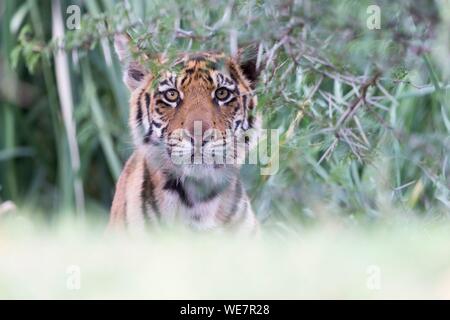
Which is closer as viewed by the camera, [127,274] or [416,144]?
[127,274]

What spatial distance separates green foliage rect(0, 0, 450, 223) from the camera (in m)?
3.10

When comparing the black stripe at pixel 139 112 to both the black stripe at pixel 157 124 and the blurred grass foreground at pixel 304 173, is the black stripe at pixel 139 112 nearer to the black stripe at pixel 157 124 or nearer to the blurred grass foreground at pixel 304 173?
the black stripe at pixel 157 124

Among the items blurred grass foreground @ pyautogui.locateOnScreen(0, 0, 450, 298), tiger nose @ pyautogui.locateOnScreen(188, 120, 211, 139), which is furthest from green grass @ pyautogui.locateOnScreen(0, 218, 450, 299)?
tiger nose @ pyautogui.locateOnScreen(188, 120, 211, 139)

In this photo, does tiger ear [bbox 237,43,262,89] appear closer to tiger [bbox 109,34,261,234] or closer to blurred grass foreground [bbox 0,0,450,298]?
tiger [bbox 109,34,261,234]

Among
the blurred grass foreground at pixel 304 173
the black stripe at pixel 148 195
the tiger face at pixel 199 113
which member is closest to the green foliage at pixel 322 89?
the blurred grass foreground at pixel 304 173

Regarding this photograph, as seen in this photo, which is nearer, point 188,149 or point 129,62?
point 188,149

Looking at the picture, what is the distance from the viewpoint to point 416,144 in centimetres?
346

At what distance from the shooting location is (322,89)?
4098mm

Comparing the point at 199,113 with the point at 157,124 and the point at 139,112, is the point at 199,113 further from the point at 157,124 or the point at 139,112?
the point at 139,112

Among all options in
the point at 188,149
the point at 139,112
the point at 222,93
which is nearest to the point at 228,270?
the point at 188,149

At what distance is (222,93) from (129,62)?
1.15 ft
